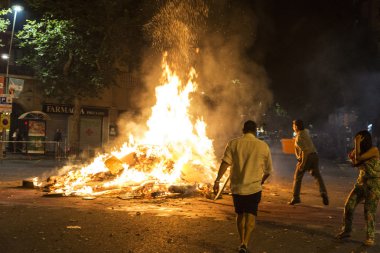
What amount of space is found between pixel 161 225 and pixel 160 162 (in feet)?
21.2

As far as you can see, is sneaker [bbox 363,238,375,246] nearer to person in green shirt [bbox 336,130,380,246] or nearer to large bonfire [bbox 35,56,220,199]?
person in green shirt [bbox 336,130,380,246]

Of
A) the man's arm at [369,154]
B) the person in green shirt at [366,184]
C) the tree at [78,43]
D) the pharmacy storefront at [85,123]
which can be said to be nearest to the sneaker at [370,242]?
the person in green shirt at [366,184]

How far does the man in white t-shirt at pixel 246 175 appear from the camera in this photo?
5738 mm

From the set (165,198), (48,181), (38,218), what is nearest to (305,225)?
(165,198)

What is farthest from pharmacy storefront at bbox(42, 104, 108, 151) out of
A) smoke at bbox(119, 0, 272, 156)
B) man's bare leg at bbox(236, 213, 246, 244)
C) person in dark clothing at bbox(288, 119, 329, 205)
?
man's bare leg at bbox(236, 213, 246, 244)

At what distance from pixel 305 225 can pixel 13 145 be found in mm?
23912

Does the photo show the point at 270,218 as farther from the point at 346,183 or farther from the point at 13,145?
the point at 13,145

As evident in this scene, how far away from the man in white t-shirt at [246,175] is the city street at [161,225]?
51 cm

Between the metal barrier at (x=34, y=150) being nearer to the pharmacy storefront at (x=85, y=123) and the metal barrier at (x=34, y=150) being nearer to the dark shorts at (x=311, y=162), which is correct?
the pharmacy storefront at (x=85, y=123)

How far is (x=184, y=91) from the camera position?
17.1 m

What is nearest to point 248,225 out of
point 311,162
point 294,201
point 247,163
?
point 247,163

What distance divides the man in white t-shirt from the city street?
0.51 meters

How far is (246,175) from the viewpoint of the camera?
5.75m

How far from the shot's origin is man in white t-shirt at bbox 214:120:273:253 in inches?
226
